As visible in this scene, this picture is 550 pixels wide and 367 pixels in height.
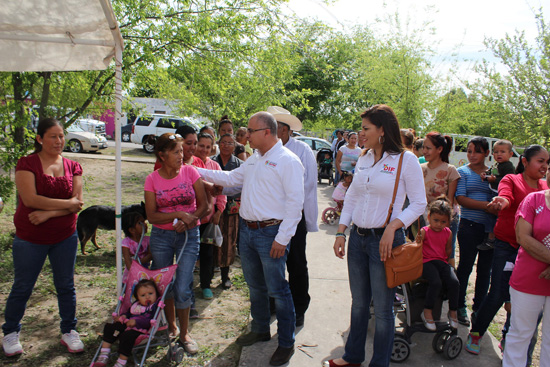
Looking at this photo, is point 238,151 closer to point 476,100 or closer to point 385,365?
point 385,365

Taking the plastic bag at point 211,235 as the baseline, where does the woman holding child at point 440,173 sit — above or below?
above

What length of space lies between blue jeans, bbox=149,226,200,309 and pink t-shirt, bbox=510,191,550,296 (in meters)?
2.70

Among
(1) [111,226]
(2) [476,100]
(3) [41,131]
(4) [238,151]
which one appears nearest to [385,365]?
(3) [41,131]

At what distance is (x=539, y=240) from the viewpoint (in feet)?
10.3

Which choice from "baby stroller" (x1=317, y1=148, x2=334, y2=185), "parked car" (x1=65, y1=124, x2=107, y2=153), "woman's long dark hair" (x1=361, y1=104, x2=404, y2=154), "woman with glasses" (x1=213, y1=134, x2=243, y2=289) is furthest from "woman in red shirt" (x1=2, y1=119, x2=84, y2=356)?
"parked car" (x1=65, y1=124, x2=107, y2=153)

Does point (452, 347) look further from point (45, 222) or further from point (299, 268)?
point (45, 222)

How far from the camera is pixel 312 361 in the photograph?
378cm

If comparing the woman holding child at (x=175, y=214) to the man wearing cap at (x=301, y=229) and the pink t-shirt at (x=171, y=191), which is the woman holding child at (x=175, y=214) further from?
the man wearing cap at (x=301, y=229)

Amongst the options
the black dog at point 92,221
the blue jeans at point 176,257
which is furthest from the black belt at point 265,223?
the black dog at point 92,221

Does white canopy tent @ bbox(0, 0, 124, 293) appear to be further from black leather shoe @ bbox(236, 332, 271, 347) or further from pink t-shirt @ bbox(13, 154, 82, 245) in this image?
black leather shoe @ bbox(236, 332, 271, 347)

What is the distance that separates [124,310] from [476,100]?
12.9 meters

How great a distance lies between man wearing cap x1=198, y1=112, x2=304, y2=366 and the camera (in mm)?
3539

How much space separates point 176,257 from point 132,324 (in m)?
0.66

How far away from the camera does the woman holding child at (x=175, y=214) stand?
147 inches
